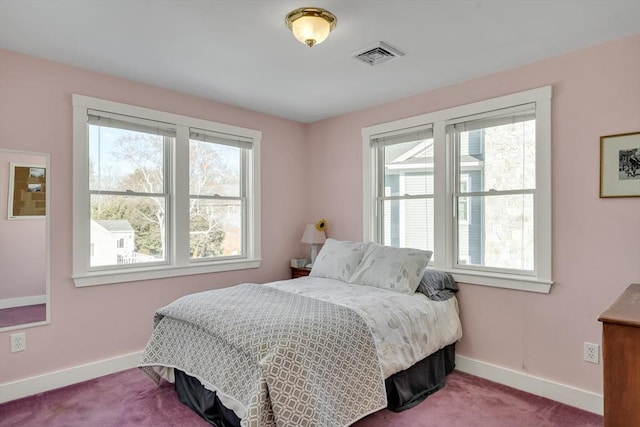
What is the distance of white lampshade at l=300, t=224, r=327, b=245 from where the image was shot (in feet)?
13.8

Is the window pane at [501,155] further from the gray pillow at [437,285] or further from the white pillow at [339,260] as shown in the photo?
the white pillow at [339,260]

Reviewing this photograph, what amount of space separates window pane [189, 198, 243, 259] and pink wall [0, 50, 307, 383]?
0.29m

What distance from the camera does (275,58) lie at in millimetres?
2707

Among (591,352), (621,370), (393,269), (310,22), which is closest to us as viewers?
(621,370)

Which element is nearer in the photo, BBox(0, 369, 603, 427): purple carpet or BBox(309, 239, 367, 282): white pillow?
BBox(0, 369, 603, 427): purple carpet

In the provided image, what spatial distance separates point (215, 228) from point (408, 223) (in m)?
1.97

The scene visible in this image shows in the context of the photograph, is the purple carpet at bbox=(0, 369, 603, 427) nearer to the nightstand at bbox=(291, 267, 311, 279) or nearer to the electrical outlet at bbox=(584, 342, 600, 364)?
the electrical outlet at bbox=(584, 342, 600, 364)

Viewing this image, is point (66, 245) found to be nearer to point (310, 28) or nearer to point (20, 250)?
point (20, 250)

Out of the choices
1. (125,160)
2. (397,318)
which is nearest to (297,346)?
(397,318)

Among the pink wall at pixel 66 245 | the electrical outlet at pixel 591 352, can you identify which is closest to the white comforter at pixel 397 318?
the electrical outlet at pixel 591 352

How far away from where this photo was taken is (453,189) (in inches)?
129

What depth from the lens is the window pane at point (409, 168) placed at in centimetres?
350

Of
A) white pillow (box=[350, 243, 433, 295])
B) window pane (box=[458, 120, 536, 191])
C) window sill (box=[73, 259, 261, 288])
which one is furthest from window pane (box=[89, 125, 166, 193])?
window pane (box=[458, 120, 536, 191])

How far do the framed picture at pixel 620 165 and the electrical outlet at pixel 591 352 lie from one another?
1021mm
